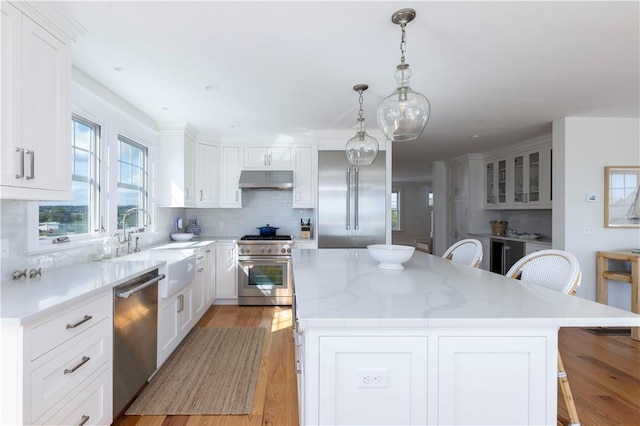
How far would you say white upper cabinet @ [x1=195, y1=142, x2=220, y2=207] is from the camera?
14.0 ft

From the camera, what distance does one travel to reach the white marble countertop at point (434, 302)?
1.01 m

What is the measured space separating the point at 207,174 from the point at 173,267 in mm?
2192

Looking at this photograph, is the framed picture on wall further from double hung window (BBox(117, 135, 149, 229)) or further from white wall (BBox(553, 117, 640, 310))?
double hung window (BBox(117, 135, 149, 229))

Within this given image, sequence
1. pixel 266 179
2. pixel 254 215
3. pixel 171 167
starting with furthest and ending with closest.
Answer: pixel 254 215 < pixel 266 179 < pixel 171 167

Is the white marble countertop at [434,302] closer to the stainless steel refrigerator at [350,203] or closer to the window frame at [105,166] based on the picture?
the window frame at [105,166]

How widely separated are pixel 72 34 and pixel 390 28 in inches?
74.3

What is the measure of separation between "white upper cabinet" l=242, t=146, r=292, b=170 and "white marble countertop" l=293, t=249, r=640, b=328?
2889 mm

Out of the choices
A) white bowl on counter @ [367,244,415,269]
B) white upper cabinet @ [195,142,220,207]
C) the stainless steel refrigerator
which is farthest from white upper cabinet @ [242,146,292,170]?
white bowl on counter @ [367,244,415,269]

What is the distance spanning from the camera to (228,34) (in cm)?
184

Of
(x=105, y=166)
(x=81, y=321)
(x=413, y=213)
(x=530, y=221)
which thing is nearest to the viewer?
(x=81, y=321)

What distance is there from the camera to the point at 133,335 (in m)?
1.92

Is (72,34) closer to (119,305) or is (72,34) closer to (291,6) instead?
(291,6)

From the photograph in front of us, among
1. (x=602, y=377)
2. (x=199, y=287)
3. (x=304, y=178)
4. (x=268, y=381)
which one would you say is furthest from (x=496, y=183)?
(x=199, y=287)

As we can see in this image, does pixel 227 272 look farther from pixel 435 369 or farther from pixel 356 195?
pixel 435 369
